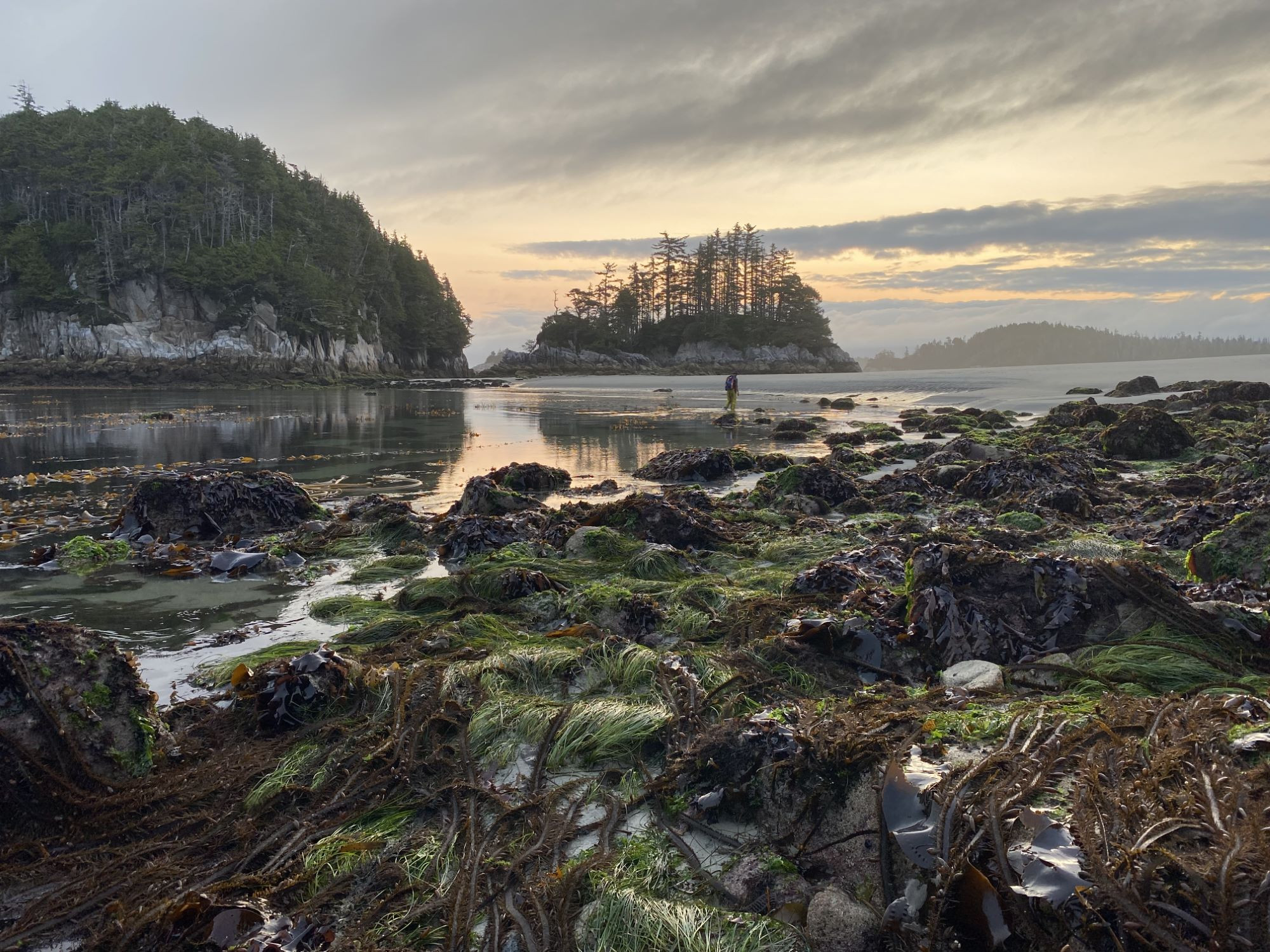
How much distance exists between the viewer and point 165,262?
255ft

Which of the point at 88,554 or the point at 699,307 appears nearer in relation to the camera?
the point at 88,554

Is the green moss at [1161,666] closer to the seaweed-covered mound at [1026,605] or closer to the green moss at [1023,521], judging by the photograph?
the seaweed-covered mound at [1026,605]

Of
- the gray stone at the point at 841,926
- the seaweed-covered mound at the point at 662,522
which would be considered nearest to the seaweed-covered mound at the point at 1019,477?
the seaweed-covered mound at the point at 662,522

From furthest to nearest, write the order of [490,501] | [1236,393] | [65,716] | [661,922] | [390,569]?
1. [1236,393]
2. [490,501]
3. [390,569]
4. [65,716]
5. [661,922]

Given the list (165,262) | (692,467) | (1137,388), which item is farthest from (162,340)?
(1137,388)

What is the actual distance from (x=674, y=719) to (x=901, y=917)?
5.54ft

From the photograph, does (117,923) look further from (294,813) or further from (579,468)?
(579,468)

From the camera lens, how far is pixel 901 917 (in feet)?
7.65

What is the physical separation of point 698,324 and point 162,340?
236 ft

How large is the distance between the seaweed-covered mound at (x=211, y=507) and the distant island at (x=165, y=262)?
6507cm

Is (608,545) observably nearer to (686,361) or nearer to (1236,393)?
(1236,393)

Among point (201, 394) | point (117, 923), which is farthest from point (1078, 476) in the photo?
point (201, 394)

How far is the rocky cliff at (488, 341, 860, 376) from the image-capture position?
104875 mm

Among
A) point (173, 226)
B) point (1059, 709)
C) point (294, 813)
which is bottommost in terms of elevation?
point (294, 813)
